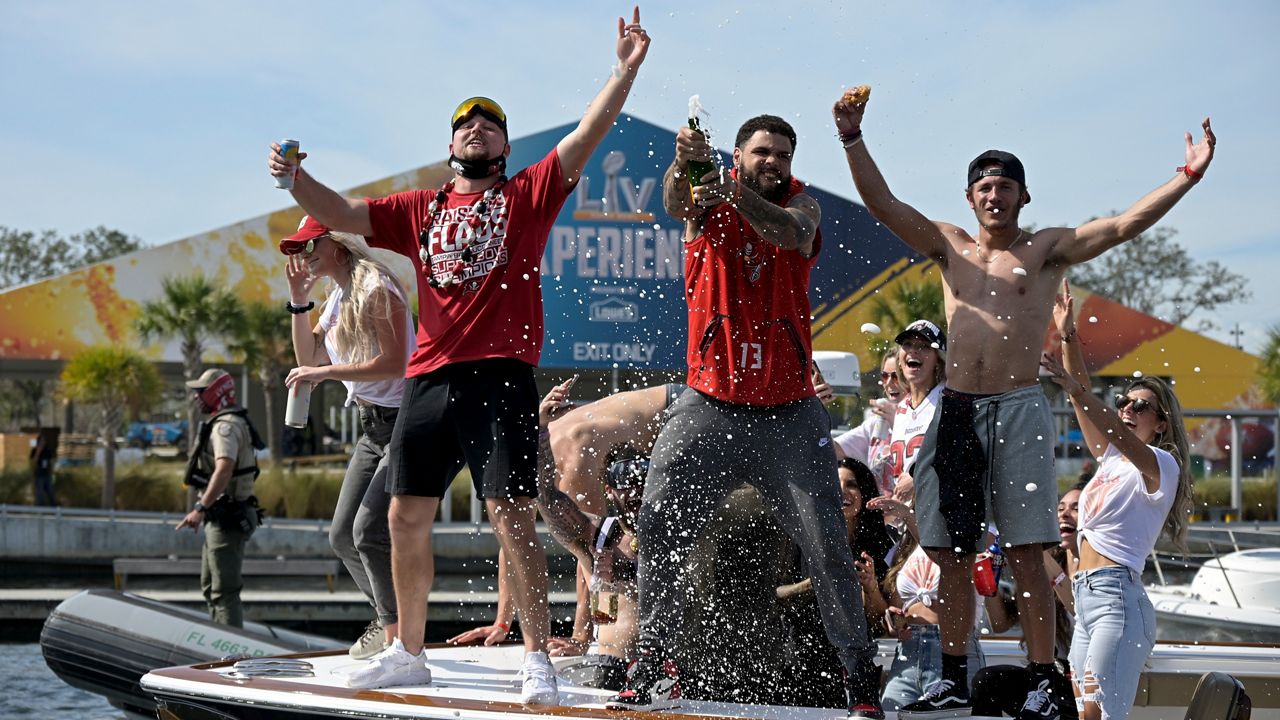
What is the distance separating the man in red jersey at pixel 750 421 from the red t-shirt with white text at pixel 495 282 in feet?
1.66

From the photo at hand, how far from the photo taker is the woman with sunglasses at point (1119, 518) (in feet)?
16.9

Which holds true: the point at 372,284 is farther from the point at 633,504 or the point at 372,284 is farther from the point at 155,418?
the point at 155,418

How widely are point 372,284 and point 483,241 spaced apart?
1.04 meters

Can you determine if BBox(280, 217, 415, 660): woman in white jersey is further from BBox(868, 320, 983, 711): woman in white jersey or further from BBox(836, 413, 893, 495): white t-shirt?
BBox(836, 413, 893, 495): white t-shirt

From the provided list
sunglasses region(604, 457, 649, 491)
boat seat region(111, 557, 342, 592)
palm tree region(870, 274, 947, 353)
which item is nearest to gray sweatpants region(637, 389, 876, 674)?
sunglasses region(604, 457, 649, 491)

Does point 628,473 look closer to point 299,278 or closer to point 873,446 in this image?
point 299,278

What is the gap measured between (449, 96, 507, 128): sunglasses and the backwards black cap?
5.86 feet

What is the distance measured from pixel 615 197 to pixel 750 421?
64.1 ft

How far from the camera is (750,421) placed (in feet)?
15.5

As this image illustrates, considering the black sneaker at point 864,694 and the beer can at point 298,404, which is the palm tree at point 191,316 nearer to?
the beer can at point 298,404

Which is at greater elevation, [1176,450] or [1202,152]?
[1202,152]

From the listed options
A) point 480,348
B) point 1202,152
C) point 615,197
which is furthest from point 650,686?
point 615,197

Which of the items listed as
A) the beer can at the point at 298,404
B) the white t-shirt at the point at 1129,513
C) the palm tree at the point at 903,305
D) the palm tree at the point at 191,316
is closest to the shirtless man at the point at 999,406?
the white t-shirt at the point at 1129,513

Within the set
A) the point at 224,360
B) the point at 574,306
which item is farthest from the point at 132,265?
the point at 574,306
